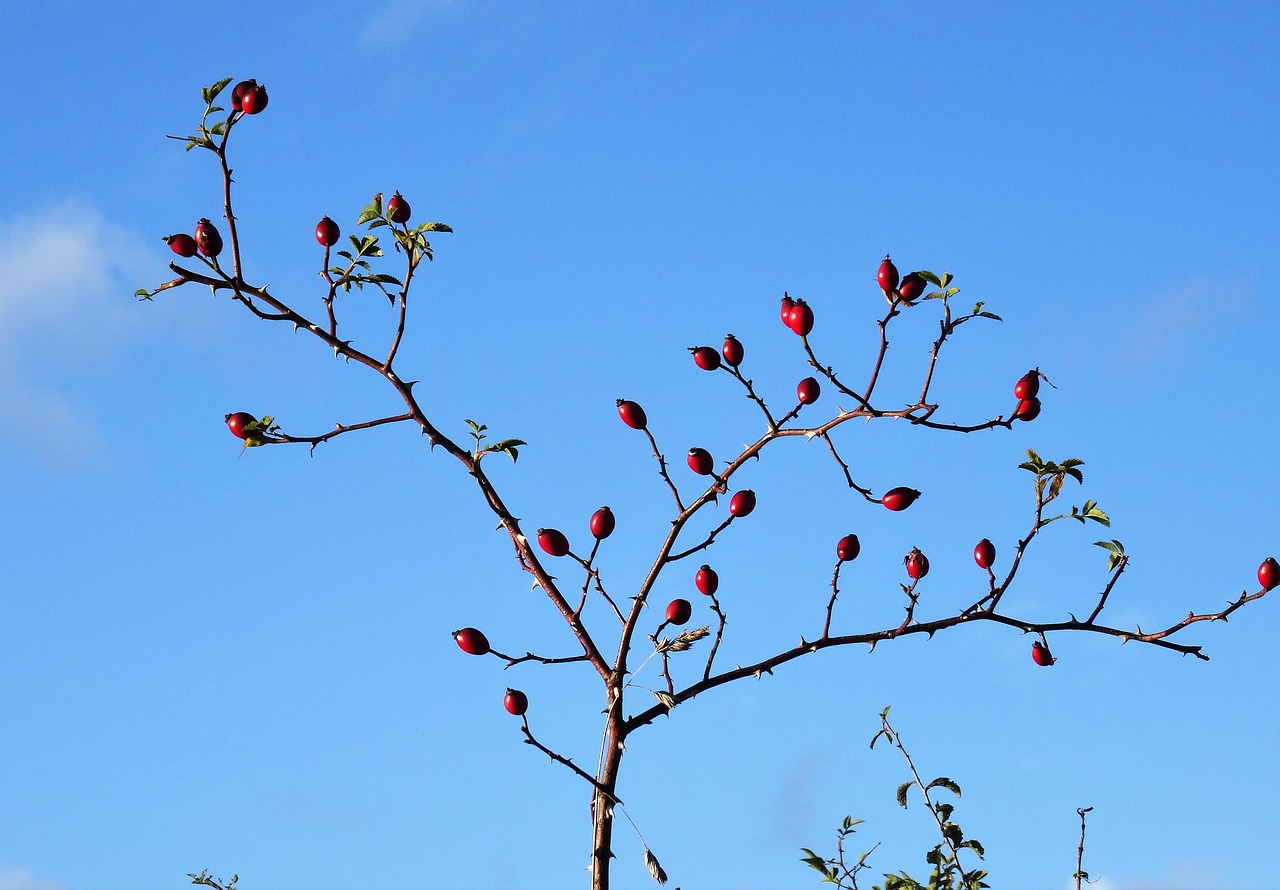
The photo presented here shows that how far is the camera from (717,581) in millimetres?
3869

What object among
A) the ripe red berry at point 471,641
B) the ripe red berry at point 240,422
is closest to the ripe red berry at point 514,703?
the ripe red berry at point 471,641

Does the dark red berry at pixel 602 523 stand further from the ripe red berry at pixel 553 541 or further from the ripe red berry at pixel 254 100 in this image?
the ripe red berry at pixel 254 100

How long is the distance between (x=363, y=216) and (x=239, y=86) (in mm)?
535

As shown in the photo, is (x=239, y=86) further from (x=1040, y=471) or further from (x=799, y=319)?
(x=1040, y=471)

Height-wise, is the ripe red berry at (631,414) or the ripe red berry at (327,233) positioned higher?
the ripe red berry at (327,233)

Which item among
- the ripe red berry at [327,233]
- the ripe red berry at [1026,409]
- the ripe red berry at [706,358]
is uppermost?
the ripe red berry at [327,233]

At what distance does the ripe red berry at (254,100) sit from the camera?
3.85 metres

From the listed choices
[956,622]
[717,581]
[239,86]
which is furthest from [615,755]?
[239,86]

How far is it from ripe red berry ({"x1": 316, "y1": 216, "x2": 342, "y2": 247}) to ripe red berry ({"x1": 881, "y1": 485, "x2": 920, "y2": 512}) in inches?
75.6

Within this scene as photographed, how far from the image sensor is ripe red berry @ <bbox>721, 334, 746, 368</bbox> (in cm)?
383

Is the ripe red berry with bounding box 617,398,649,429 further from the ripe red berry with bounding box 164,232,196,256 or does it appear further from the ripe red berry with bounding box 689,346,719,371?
the ripe red berry with bounding box 164,232,196,256

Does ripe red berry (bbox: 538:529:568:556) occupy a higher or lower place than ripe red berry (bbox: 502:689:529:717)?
higher

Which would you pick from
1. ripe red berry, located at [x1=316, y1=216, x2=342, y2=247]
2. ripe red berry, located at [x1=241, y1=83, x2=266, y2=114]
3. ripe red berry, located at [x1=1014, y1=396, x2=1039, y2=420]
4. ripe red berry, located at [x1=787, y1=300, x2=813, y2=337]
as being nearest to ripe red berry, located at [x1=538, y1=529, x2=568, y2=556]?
ripe red berry, located at [x1=787, y1=300, x2=813, y2=337]

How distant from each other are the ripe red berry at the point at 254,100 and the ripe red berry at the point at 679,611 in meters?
1.99
